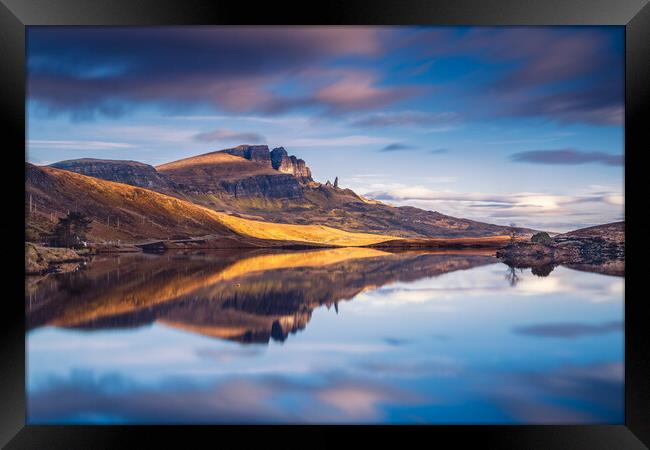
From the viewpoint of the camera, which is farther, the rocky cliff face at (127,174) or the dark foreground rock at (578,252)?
the rocky cliff face at (127,174)

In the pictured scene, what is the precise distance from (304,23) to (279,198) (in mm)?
86176

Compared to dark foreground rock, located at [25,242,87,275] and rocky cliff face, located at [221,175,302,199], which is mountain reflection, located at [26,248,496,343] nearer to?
dark foreground rock, located at [25,242,87,275]

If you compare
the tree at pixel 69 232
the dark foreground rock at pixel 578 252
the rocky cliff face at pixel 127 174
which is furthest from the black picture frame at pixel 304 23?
the rocky cliff face at pixel 127 174

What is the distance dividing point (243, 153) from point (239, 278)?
80757mm

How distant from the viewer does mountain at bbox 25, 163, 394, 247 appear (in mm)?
60031

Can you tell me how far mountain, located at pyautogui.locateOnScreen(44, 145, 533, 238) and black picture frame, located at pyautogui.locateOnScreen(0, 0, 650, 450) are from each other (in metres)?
31.5

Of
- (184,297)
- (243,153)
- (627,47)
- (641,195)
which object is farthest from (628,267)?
(243,153)

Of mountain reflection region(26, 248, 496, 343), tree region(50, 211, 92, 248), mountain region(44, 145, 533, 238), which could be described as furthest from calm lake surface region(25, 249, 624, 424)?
mountain region(44, 145, 533, 238)

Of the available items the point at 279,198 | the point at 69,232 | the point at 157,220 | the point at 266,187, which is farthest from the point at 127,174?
the point at 69,232

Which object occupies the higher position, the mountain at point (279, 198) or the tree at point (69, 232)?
the mountain at point (279, 198)

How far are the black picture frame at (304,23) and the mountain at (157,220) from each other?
4633 centimetres

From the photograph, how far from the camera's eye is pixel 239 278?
995 inches

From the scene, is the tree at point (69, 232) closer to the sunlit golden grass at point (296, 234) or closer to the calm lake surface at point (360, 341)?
the calm lake surface at point (360, 341)

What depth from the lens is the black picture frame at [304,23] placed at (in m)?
9.22
